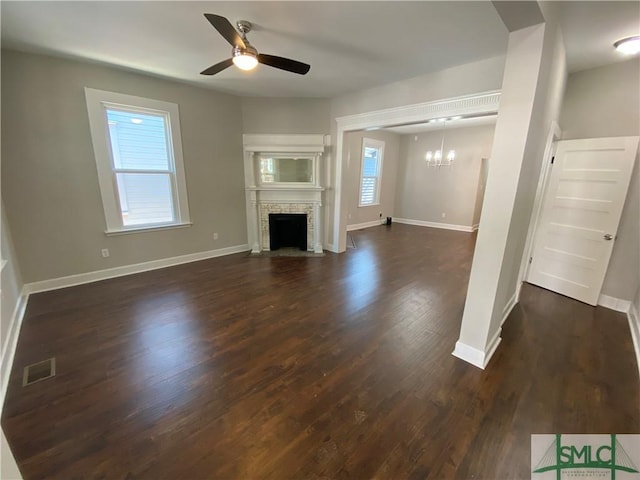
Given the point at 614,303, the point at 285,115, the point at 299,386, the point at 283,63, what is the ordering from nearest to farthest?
the point at 299,386
the point at 283,63
the point at 614,303
the point at 285,115

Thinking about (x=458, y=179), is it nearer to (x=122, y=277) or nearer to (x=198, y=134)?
(x=198, y=134)

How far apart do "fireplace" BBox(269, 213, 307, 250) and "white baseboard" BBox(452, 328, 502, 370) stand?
336 centimetres

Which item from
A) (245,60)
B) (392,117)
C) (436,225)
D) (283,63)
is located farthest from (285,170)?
(436,225)

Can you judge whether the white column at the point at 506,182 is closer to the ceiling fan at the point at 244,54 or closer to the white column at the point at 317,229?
the ceiling fan at the point at 244,54

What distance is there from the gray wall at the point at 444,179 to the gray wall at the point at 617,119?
3.75 metres

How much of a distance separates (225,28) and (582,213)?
13.8ft

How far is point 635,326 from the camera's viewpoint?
2662 mm

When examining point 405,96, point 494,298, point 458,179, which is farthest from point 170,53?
point 458,179

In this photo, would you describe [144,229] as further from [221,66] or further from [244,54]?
[244,54]

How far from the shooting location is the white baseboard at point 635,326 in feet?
7.86

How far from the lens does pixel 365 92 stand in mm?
4098

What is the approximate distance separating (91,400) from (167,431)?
655 millimetres

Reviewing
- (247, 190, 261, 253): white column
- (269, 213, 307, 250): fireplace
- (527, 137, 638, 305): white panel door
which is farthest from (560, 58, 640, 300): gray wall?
(247, 190, 261, 253): white column

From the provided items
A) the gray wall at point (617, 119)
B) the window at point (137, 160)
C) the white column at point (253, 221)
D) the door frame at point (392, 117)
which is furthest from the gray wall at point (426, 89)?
the window at point (137, 160)
